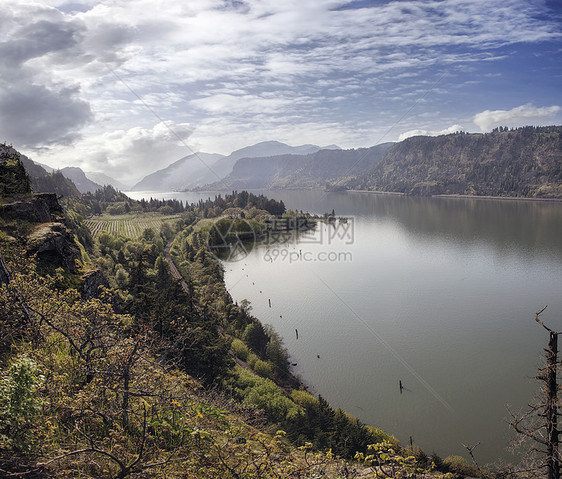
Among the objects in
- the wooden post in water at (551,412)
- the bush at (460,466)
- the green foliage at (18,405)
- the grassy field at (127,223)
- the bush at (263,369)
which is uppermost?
the grassy field at (127,223)

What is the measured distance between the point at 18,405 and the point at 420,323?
1292 inches

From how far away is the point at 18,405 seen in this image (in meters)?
4.66

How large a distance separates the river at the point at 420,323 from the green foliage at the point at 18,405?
65.0ft

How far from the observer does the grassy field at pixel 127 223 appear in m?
82.2

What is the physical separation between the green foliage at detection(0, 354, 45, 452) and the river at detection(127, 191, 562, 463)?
19816 millimetres

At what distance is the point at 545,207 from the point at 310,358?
134026mm

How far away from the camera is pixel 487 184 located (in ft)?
651

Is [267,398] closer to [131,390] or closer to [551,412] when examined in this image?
[551,412]

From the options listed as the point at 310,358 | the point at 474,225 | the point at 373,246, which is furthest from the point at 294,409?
the point at 474,225

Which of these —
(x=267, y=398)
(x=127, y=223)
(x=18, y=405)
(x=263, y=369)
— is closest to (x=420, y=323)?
(x=263, y=369)

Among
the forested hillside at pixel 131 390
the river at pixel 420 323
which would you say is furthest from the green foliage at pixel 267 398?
the river at pixel 420 323

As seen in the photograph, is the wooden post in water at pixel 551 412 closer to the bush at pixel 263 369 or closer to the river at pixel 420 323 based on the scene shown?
the river at pixel 420 323

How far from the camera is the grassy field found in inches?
3236

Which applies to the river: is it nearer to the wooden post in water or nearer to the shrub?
the shrub
